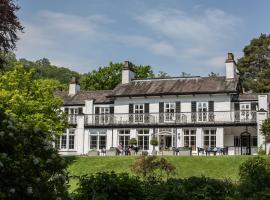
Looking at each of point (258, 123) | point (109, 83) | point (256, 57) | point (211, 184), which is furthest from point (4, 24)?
point (256, 57)

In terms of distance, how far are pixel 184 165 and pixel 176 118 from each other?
42.3ft

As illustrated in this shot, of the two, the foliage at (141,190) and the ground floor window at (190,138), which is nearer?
the foliage at (141,190)

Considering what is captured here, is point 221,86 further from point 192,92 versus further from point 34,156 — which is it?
point 34,156

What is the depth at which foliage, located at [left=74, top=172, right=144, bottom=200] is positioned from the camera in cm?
962

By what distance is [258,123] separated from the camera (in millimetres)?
41781

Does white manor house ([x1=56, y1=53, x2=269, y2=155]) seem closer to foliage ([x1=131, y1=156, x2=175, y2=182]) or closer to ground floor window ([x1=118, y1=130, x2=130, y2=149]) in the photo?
ground floor window ([x1=118, y1=130, x2=130, y2=149])

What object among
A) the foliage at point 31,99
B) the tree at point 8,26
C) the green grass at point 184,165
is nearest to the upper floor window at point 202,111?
the green grass at point 184,165

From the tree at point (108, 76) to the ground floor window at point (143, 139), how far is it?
68.8 feet

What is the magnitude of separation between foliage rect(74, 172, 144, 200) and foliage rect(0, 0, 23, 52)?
16.3 feet

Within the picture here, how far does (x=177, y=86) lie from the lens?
46.9m

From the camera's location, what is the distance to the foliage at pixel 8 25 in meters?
12.5

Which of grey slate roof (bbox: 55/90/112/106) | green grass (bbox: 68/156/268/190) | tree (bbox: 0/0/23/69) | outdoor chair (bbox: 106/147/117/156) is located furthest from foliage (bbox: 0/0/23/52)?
grey slate roof (bbox: 55/90/112/106)

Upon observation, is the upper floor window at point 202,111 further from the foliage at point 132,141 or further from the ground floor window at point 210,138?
the foliage at point 132,141

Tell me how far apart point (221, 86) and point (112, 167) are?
1645cm
